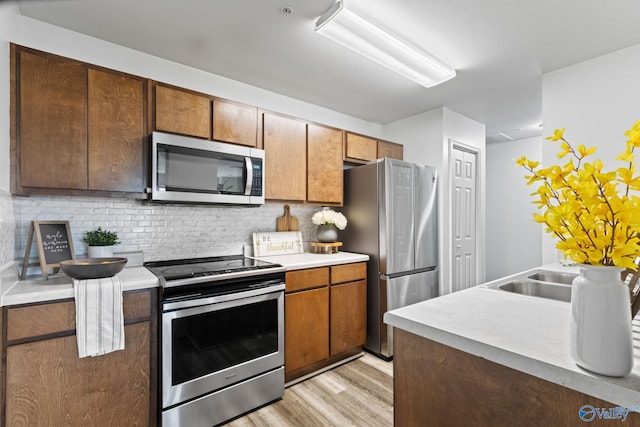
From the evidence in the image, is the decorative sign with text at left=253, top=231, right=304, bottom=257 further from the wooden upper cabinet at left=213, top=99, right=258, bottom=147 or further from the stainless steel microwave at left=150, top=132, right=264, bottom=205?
the wooden upper cabinet at left=213, top=99, right=258, bottom=147

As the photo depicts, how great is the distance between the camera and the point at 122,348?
158 centimetres

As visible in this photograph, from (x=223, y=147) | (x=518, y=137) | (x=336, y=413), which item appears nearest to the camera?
Answer: (x=336, y=413)

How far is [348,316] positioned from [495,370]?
1.91 meters

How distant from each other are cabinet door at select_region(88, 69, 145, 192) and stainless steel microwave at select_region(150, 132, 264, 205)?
133mm

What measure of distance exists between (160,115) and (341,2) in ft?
4.52

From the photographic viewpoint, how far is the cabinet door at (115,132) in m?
1.86

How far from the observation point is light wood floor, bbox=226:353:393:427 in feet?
6.23

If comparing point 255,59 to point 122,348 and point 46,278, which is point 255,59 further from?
point 122,348

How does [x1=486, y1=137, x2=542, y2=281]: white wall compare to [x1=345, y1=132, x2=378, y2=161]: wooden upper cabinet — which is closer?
[x1=345, y1=132, x2=378, y2=161]: wooden upper cabinet

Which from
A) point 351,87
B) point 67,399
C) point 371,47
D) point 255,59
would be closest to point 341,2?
point 371,47

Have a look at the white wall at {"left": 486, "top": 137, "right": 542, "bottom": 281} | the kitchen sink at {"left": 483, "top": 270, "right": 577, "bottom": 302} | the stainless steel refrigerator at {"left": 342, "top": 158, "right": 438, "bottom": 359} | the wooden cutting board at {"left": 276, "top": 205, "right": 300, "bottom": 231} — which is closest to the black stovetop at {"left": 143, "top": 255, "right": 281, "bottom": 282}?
the wooden cutting board at {"left": 276, "top": 205, "right": 300, "bottom": 231}

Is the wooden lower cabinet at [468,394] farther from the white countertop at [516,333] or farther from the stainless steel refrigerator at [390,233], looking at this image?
the stainless steel refrigerator at [390,233]

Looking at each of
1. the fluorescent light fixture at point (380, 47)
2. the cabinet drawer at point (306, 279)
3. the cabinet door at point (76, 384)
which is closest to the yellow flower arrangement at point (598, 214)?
the fluorescent light fixture at point (380, 47)

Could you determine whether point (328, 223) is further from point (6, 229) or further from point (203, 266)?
point (6, 229)
